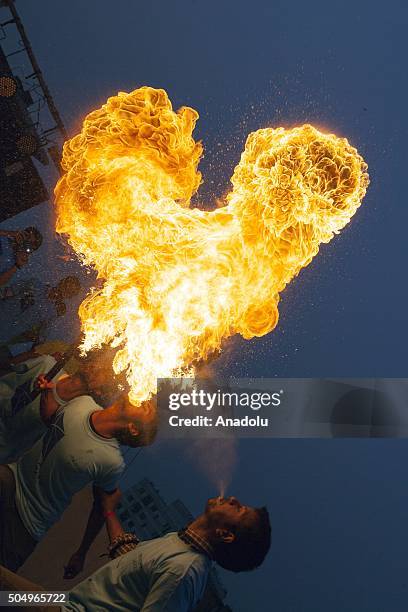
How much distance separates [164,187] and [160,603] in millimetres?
4694

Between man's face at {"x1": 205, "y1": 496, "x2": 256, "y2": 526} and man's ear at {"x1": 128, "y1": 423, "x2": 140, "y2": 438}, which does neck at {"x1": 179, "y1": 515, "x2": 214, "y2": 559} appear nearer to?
man's face at {"x1": 205, "y1": 496, "x2": 256, "y2": 526}

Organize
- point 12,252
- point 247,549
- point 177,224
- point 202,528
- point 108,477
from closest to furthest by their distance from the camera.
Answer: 1. point 247,549
2. point 202,528
3. point 108,477
4. point 177,224
5. point 12,252

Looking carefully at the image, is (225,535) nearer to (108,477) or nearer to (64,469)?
(108,477)

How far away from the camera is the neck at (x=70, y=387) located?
18.0ft

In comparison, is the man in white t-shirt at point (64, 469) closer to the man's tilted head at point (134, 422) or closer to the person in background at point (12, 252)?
the man's tilted head at point (134, 422)

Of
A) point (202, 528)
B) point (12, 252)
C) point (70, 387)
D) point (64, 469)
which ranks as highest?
point (12, 252)

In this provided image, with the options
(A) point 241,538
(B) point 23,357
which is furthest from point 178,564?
(B) point 23,357

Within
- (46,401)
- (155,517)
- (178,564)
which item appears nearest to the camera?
(178,564)

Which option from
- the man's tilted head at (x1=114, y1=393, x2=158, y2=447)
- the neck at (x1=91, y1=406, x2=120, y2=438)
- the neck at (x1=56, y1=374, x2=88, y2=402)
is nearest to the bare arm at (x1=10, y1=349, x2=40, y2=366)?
the neck at (x1=56, y1=374, x2=88, y2=402)

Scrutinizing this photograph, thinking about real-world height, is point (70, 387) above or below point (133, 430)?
above

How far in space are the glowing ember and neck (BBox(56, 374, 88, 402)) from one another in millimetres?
480

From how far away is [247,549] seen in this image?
3.92 metres

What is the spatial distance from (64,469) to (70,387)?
969 millimetres

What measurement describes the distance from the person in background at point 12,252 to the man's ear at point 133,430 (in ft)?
9.66
